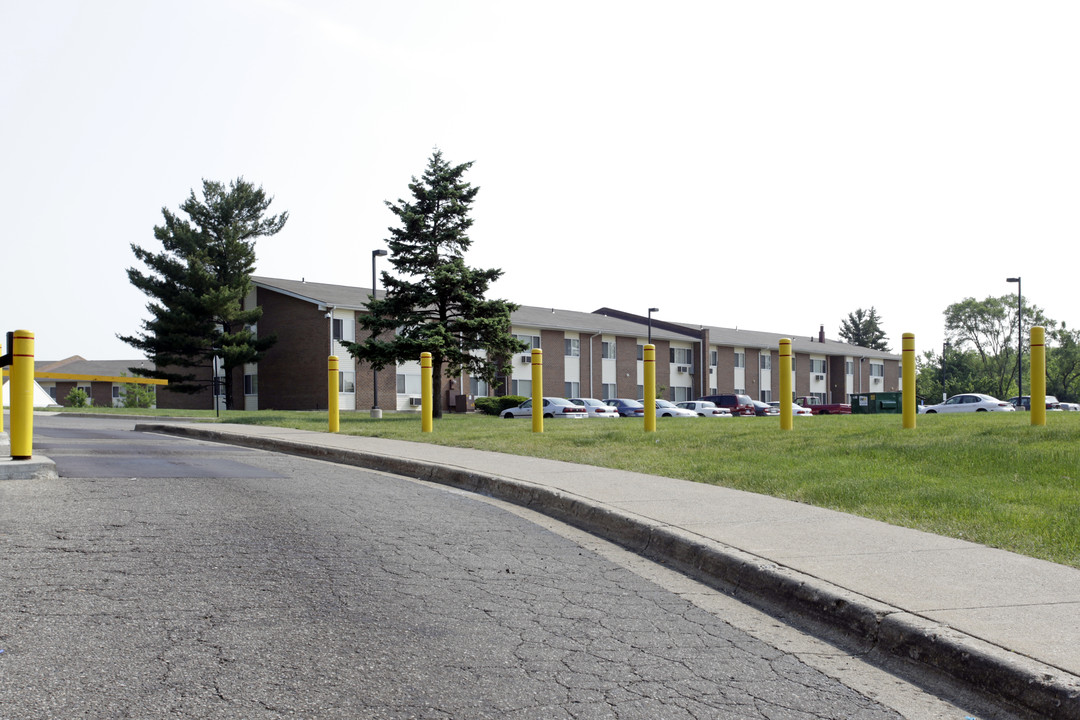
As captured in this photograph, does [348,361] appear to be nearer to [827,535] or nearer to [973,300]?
[827,535]

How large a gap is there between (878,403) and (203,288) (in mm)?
34345

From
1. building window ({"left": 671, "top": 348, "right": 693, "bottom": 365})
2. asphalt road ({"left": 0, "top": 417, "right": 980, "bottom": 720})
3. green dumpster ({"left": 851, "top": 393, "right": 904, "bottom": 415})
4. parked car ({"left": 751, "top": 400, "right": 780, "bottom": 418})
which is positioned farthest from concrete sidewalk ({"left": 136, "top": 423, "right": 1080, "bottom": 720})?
building window ({"left": 671, "top": 348, "right": 693, "bottom": 365})

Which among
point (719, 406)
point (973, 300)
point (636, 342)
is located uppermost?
point (973, 300)

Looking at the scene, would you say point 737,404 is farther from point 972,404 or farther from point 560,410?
point 560,410

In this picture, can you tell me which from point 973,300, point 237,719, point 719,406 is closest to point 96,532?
point 237,719

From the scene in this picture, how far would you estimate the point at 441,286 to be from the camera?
30.1 m

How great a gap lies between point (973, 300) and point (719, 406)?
211ft

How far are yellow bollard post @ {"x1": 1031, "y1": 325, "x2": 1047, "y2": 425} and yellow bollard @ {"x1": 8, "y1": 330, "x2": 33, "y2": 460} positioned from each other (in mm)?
13897

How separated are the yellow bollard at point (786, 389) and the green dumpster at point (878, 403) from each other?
24.2 meters

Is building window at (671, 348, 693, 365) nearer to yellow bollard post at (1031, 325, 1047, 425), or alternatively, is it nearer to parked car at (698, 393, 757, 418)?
parked car at (698, 393, 757, 418)

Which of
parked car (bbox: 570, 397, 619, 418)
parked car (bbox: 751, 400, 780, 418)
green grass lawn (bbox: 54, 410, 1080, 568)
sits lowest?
parked car (bbox: 751, 400, 780, 418)

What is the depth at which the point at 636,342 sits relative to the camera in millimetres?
62500

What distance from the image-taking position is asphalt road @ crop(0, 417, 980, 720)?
368cm

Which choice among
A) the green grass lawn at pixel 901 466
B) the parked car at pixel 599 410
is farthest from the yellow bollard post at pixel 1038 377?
the parked car at pixel 599 410
